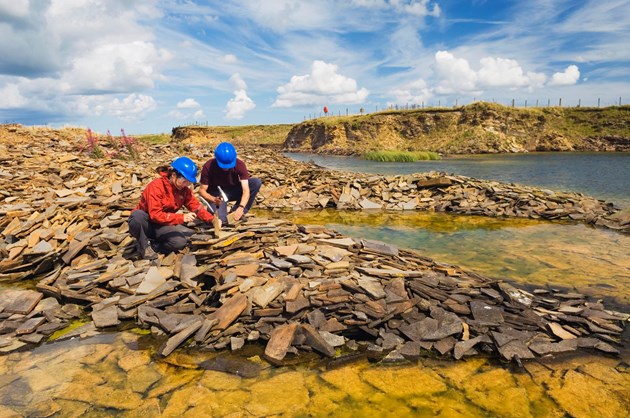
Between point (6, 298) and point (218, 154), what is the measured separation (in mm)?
4400

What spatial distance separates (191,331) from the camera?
4.85 meters

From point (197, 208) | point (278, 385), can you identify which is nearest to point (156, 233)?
point (197, 208)

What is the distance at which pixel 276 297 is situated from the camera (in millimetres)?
5422

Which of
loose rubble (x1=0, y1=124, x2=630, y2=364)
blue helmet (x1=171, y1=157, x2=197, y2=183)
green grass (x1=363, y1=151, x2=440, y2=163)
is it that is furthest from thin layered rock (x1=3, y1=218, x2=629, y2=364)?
green grass (x1=363, y1=151, x2=440, y2=163)

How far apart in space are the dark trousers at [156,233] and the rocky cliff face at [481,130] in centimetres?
6005

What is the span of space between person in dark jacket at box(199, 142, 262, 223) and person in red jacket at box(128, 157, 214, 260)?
0.98 meters

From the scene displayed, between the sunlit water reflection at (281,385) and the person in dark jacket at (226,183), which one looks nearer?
→ the sunlit water reflection at (281,385)

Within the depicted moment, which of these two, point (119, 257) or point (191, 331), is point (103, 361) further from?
point (119, 257)

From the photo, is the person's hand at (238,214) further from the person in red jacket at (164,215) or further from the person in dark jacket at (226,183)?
the person in red jacket at (164,215)

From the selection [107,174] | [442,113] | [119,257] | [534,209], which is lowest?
[534,209]

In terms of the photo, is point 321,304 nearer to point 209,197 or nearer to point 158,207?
point 158,207

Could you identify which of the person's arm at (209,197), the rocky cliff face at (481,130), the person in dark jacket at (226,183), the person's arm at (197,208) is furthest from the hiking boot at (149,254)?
the rocky cliff face at (481,130)

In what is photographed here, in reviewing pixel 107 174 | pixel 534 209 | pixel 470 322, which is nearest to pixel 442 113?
pixel 534 209

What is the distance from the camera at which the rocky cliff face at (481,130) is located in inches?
2413
